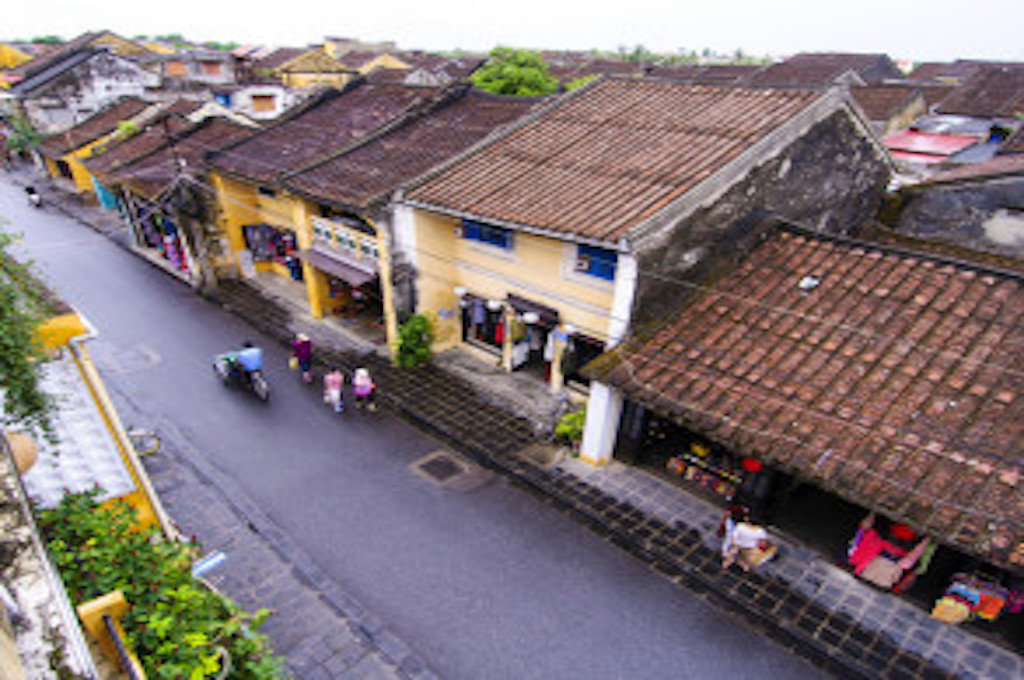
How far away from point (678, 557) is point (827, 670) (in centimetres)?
278

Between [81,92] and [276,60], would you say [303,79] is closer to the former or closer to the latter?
[276,60]

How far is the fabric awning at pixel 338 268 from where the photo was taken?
1689cm

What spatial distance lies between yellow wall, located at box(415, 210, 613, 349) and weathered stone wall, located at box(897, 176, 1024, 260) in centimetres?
906

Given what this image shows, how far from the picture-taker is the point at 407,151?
17766mm

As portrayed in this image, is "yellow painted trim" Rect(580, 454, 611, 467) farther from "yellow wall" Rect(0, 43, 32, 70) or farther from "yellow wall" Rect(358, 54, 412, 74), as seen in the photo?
"yellow wall" Rect(0, 43, 32, 70)

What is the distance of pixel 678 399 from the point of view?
422 inches

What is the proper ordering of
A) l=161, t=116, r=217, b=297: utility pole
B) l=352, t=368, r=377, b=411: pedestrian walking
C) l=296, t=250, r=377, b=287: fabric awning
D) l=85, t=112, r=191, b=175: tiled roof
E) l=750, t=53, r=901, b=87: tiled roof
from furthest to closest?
l=750, t=53, r=901, b=87: tiled roof → l=85, t=112, r=191, b=175: tiled roof → l=161, t=116, r=217, b=297: utility pole → l=296, t=250, r=377, b=287: fabric awning → l=352, t=368, r=377, b=411: pedestrian walking

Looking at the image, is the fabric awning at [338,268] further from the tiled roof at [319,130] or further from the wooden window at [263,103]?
the wooden window at [263,103]

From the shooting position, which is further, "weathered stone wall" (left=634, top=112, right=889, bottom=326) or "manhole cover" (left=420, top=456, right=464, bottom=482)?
"manhole cover" (left=420, top=456, right=464, bottom=482)

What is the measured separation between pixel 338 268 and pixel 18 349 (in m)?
12.4

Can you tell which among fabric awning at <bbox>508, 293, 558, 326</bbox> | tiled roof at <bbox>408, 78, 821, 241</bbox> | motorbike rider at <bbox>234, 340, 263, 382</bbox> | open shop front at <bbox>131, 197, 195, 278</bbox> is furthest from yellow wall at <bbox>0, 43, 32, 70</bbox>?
fabric awning at <bbox>508, 293, 558, 326</bbox>

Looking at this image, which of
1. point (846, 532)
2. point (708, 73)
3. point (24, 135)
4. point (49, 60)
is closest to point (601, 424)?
point (846, 532)

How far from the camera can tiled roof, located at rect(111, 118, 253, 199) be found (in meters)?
21.9

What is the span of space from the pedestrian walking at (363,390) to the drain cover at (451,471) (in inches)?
107
